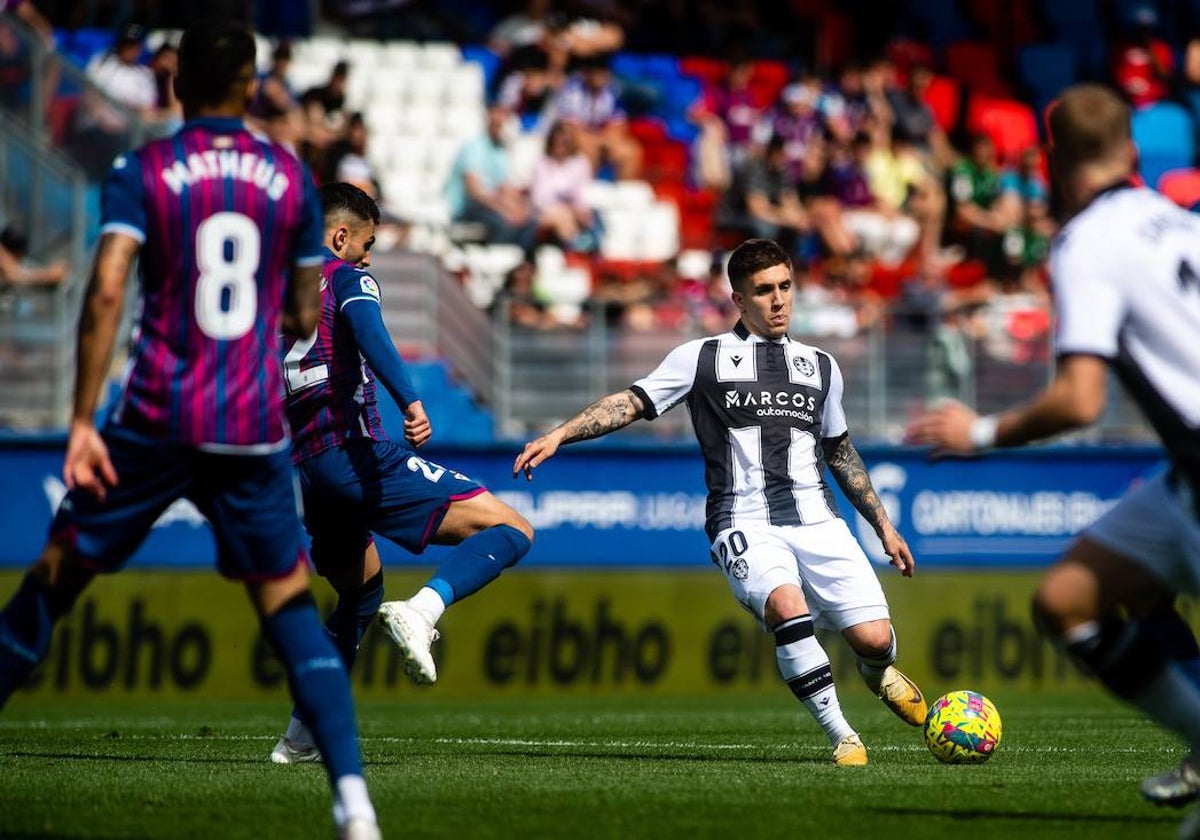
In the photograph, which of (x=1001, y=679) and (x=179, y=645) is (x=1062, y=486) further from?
(x=179, y=645)

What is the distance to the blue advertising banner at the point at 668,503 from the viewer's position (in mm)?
14891

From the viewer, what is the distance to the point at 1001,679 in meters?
15.8

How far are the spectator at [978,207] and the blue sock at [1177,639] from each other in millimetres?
13595

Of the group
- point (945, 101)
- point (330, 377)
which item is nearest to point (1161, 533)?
point (330, 377)

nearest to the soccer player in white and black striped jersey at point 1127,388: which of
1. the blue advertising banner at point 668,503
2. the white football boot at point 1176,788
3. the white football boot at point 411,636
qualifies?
the white football boot at point 1176,788

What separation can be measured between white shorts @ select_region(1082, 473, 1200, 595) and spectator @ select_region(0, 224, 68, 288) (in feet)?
37.0

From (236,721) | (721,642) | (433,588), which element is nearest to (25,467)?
(236,721)

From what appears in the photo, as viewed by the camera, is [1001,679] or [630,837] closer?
[630,837]

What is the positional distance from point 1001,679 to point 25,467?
8.08 meters

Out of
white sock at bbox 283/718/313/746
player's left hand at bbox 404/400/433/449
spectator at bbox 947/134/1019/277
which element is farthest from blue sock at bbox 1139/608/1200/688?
spectator at bbox 947/134/1019/277

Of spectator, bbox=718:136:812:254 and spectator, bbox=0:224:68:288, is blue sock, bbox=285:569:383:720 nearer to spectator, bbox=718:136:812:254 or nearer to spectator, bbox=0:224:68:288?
spectator, bbox=0:224:68:288

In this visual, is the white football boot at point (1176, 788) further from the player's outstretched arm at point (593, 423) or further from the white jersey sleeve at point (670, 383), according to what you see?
the white jersey sleeve at point (670, 383)

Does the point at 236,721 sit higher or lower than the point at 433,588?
lower

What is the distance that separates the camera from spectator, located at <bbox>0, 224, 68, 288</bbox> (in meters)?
15.3
